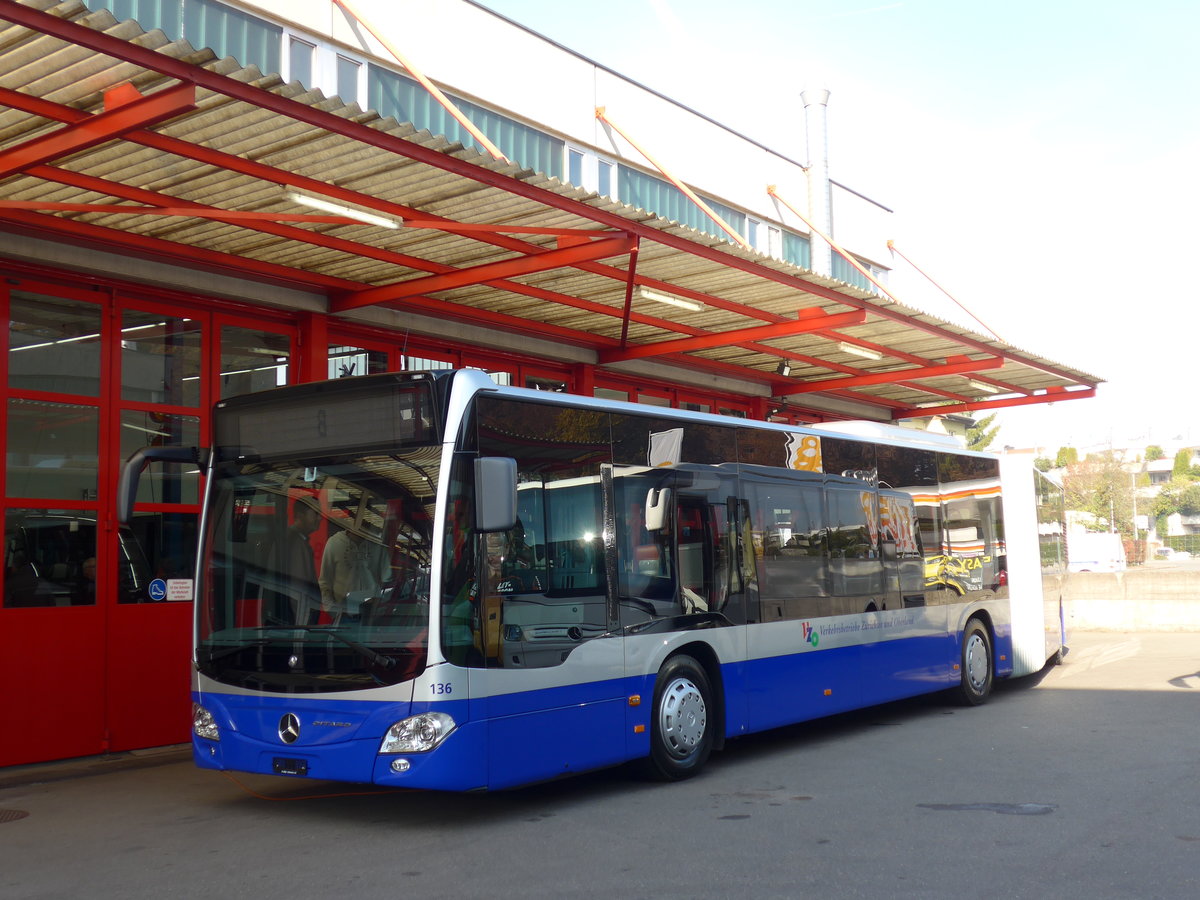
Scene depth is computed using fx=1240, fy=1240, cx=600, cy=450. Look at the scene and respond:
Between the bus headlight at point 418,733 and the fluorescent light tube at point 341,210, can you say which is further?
the fluorescent light tube at point 341,210

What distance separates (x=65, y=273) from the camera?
32.7 feet

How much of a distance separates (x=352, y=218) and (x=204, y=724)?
3615mm

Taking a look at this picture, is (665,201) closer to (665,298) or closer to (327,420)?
(665,298)

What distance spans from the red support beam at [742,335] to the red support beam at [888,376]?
3220 mm

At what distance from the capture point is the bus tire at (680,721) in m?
8.66

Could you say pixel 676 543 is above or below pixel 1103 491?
below

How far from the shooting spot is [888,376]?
17047 millimetres

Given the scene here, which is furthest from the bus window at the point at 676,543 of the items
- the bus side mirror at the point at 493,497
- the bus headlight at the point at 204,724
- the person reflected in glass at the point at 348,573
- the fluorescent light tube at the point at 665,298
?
the fluorescent light tube at the point at 665,298

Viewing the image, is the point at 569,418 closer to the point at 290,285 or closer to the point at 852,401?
the point at 290,285

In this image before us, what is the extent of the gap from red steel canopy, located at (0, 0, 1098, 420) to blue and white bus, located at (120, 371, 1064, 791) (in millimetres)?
1625

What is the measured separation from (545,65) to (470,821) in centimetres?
1198

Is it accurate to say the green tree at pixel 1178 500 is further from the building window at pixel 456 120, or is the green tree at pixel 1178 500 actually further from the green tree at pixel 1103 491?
the building window at pixel 456 120

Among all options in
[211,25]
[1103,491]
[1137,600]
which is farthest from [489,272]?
[1103,491]

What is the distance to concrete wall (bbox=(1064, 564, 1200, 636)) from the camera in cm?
2247
